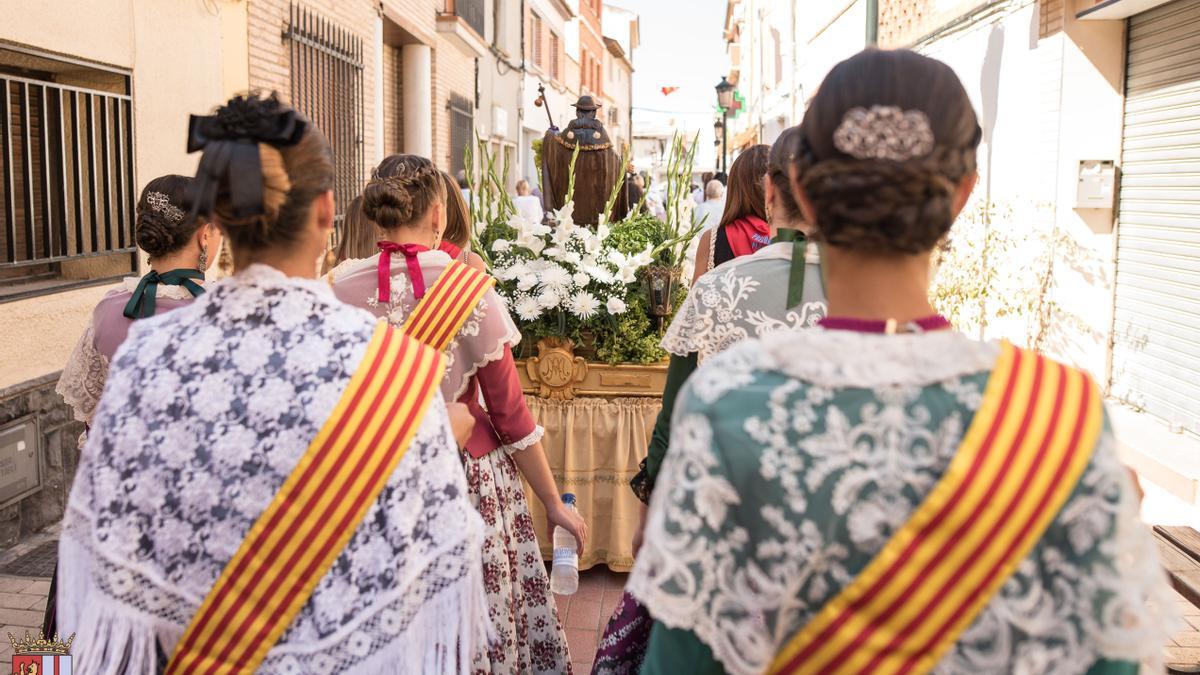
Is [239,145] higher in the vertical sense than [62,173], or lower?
lower

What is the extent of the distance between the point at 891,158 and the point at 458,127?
54.1 ft

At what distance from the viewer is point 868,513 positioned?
124 cm

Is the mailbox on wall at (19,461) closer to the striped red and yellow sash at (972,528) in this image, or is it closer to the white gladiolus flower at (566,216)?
the white gladiolus flower at (566,216)

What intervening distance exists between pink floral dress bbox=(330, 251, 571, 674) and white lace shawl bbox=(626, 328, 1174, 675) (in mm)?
1514

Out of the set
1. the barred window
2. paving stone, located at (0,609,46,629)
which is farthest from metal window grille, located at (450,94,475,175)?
paving stone, located at (0,609,46,629)

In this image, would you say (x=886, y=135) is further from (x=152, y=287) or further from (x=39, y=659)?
(x=39, y=659)

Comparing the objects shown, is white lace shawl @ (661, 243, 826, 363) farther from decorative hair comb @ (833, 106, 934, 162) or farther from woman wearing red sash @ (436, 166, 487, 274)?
decorative hair comb @ (833, 106, 934, 162)

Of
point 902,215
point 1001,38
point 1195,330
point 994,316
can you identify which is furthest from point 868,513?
point 1001,38

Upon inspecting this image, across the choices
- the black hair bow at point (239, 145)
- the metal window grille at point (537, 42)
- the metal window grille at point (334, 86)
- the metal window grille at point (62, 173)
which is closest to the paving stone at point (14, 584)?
the metal window grille at point (62, 173)

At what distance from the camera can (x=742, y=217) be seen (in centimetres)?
389

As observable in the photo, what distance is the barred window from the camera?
5.27 meters

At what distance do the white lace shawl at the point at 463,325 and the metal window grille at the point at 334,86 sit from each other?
6.81 m

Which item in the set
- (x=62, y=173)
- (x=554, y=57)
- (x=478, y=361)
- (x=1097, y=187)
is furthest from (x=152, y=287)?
(x=554, y=57)

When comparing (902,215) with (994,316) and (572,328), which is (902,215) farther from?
(994,316)
